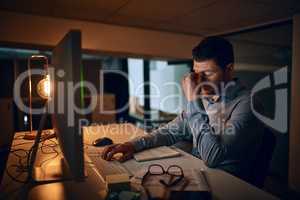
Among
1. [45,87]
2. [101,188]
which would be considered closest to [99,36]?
[45,87]

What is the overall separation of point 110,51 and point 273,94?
7.60 feet

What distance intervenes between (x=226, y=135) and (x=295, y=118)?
1985 millimetres

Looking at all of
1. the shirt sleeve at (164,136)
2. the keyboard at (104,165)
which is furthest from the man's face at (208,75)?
the keyboard at (104,165)

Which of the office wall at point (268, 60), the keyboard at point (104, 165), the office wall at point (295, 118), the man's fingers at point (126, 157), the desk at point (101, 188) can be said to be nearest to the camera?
the desk at point (101, 188)

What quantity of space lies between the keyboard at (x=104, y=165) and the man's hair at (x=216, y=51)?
0.77 m

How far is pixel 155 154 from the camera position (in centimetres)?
129

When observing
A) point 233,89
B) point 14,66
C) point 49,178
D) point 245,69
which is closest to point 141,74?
point 245,69

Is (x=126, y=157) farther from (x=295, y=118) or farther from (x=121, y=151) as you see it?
(x=295, y=118)

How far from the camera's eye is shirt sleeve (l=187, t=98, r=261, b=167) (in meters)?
1.11

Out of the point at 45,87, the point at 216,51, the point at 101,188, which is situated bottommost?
the point at 101,188

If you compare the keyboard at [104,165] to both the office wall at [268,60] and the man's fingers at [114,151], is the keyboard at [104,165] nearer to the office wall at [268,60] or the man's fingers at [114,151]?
the man's fingers at [114,151]

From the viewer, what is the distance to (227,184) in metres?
0.94

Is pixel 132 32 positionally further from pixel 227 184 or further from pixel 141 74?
pixel 227 184

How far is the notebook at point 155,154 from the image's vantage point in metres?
1.23
